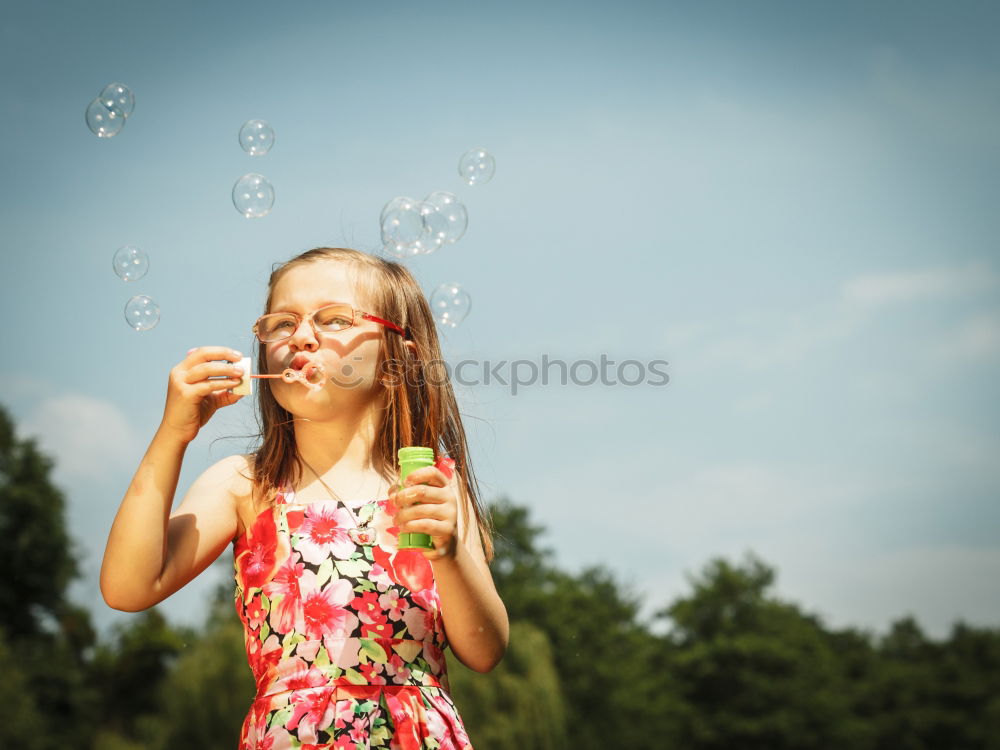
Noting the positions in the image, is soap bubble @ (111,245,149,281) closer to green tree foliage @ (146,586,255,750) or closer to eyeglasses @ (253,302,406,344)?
eyeglasses @ (253,302,406,344)

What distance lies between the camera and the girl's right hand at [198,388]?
209 cm

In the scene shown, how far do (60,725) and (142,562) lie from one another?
25.1 metres

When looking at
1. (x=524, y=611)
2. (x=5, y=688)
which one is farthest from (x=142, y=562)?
(x=524, y=611)

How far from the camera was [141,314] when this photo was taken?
3.31m

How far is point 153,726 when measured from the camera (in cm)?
1766

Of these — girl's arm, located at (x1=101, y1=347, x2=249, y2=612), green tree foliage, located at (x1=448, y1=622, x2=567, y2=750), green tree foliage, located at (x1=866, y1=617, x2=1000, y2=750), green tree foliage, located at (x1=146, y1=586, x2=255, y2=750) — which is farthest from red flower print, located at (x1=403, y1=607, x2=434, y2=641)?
green tree foliage, located at (x1=866, y1=617, x2=1000, y2=750)

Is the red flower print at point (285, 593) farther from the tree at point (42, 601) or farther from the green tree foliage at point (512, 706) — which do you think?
the tree at point (42, 601)

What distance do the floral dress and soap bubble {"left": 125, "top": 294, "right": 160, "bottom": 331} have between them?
1289 mm

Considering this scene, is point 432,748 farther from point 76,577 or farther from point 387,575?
point 76,577

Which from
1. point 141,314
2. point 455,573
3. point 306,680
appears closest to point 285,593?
point 306,680

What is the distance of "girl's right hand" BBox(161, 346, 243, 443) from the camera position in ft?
6.86

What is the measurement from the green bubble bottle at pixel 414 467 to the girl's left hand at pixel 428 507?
1 cm

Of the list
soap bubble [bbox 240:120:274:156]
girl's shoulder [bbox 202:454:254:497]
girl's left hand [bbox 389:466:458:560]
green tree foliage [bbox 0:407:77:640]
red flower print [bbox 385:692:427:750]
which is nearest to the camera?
girl's left hand [bbox 389:466:458:560]

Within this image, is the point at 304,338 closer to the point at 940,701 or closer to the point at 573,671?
the point at 573,671
